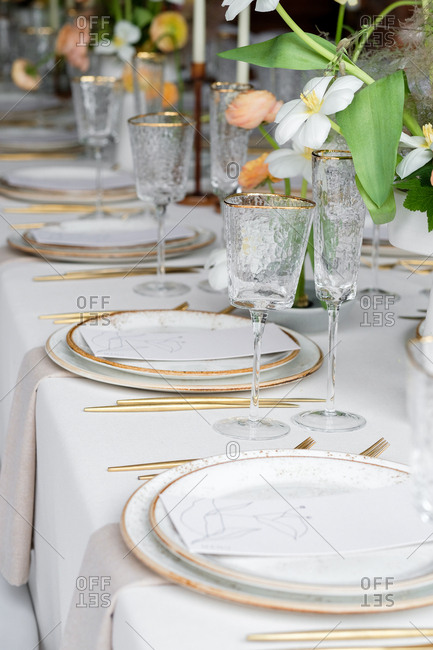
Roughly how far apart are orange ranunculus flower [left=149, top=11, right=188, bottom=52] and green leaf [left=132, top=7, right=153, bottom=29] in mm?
64

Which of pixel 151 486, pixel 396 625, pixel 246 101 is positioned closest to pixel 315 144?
pixel 246 101

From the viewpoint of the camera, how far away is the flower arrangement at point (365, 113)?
0.89 metres

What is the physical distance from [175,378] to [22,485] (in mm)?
198

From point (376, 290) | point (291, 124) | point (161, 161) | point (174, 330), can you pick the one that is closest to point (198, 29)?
point (161, 161)

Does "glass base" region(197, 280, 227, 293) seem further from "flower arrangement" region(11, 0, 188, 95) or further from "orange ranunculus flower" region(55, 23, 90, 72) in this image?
"orange ranunculus flower" region(55, 23, 90, 72)

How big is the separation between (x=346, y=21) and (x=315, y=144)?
12.7 feet

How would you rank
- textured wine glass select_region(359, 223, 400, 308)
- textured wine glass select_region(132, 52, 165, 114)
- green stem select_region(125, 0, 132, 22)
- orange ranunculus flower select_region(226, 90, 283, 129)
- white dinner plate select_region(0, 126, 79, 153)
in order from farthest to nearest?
white dinner plate select_region(0, 126, 79, 153) → green stem select_region(125, 0, 132, 22) → textured wine glass select_region(132, 52, 165, 114) → textured wine glass select_region(359, 223, 400, 308) → orange ranunculus flower select_region(226, 90, 283, 129)

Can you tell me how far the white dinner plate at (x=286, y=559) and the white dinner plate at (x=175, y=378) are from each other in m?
0.21

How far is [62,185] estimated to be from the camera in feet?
6.31

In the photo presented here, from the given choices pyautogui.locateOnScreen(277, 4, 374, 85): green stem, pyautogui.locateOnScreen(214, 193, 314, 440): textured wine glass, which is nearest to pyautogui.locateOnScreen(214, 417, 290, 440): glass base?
pyautogui.locateOnScreen(214, 193, 314, 440): textured wine glass

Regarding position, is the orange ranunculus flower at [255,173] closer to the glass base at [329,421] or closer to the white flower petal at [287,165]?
the white flower petal at [287,165]

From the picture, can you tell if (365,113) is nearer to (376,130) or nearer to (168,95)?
(376,130)

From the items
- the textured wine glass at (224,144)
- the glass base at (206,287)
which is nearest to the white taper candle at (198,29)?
the textured wine glass at (224,144)

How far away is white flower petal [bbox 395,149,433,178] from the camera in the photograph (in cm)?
90
